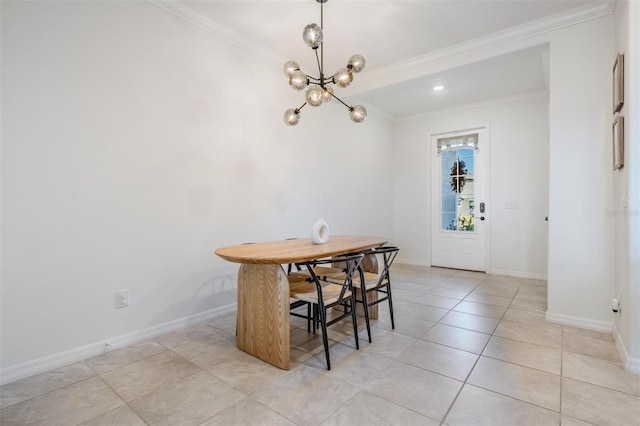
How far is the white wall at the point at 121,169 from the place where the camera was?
1.89 m

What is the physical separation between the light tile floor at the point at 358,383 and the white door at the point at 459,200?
7.90ft

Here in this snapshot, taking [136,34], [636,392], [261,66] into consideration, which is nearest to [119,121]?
[136,34]

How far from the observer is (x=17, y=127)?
6.09 ft

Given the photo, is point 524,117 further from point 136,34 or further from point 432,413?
point 136,34

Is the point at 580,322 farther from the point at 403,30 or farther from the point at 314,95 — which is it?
the point at 403,30

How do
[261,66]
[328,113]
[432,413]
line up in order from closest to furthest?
[432,413] < [261,66] < [328,113]

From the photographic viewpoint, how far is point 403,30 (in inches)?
117

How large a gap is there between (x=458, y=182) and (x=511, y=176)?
0.76 metres

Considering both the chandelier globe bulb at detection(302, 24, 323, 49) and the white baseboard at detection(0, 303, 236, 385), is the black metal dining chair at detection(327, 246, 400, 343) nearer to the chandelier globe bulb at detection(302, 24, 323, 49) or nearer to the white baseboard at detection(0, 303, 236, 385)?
the white baseboard at detection(0, 303, 236, 385)

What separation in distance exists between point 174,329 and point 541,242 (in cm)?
481

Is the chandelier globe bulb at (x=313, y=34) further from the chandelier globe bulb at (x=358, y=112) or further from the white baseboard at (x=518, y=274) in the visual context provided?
the white baseboard at (x=518, y=274)

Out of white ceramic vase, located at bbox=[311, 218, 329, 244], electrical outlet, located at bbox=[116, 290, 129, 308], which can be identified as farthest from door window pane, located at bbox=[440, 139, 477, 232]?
electrical outlet, located at bbox=[116, 290, 129, 308]

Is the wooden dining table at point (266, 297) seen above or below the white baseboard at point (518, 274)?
above

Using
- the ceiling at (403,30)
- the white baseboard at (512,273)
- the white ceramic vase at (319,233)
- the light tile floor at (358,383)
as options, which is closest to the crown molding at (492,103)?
the ceiling at (403,30)
